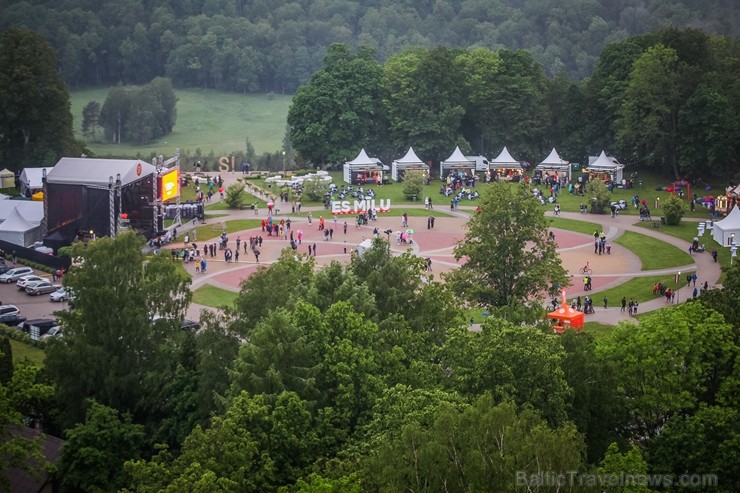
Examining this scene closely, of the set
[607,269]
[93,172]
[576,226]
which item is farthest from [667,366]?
[93,172]

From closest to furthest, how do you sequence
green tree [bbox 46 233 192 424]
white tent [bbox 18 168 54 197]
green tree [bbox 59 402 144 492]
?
green tree [bbox 59 402 144 492]
green tree [bbox 46 233 192 424]
white tent [bbox 18 168 54 197]

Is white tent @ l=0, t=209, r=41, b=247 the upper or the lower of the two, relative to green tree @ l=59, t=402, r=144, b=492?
upper

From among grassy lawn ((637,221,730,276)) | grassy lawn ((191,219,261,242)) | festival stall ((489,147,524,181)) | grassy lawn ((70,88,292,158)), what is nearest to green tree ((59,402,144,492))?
grassy lawn ((191,219,261,242))

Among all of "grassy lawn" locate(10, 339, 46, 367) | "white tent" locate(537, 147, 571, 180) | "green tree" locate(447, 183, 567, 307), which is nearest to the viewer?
"grassy lawn" locate(10, 339, 46, 367)

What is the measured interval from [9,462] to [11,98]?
2813 inches

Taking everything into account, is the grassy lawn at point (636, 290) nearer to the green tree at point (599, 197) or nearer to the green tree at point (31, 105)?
the green tree at point (599, 197)

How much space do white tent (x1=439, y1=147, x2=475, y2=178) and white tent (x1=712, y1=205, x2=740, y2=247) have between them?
32139mm

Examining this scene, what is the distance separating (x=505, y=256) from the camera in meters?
66.6

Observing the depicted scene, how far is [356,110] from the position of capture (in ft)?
402

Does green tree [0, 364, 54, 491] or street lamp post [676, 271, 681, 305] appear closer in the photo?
green tree [0, 364, 54, 491]

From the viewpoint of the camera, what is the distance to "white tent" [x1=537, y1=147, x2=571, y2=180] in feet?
374

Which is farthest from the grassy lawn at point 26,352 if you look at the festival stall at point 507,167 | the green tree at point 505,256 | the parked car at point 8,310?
the festival stall at point 507,167

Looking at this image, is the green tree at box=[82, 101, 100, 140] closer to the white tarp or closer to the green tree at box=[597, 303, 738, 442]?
the white tarp

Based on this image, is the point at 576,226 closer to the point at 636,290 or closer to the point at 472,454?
the point at 636,290
